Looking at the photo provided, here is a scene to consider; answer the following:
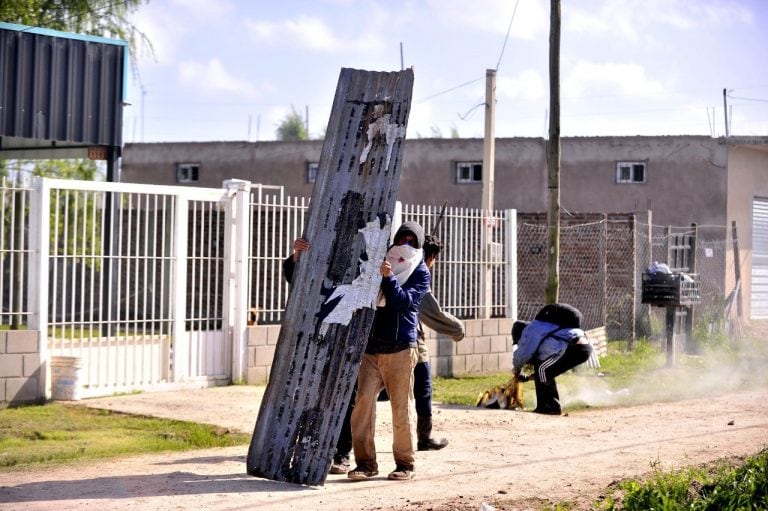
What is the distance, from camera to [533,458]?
9414 millimetres

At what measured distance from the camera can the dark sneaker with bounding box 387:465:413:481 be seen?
8273 mm

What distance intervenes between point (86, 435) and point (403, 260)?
3670 millimetres

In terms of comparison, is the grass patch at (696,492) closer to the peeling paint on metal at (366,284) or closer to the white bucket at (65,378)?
the peeling paint on metal at (366,284)

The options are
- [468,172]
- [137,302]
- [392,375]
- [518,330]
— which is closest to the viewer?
[392,375]

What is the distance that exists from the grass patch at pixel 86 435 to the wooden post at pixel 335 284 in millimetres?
1961

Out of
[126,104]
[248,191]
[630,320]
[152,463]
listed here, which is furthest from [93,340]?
[630,320]

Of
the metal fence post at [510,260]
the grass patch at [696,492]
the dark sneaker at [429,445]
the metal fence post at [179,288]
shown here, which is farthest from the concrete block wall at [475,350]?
the grass patch at [696,492]

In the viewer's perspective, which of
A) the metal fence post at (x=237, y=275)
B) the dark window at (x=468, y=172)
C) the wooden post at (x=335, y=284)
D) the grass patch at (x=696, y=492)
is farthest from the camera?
the dark window at (x=468, y=172)

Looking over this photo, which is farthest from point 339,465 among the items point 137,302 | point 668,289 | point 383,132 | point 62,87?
point 668,289

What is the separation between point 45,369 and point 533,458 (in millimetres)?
5395

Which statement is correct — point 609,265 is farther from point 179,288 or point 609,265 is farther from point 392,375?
point 392,375

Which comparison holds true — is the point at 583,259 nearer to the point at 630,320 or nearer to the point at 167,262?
the point at 630,320

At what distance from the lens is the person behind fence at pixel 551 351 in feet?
40.7

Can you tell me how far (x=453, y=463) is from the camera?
29.9ft
